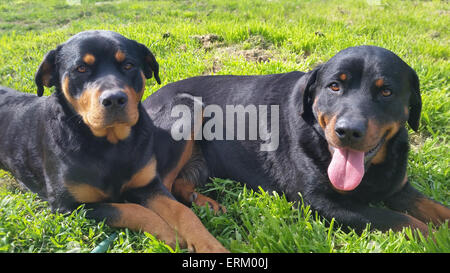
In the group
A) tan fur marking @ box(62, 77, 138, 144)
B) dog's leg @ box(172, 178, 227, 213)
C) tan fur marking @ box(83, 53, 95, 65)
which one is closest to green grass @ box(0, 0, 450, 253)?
dog's leg @ box(172, 178, 227, 213)

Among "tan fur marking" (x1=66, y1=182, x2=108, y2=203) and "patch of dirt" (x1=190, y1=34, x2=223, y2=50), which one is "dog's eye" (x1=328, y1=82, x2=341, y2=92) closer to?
"tan fur marking" (x1=66, y1=182, x2=108, y2=203)

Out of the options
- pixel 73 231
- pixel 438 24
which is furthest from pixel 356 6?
pixel 73 231

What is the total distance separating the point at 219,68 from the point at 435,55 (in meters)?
3.14

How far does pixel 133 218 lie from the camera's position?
2.72 m

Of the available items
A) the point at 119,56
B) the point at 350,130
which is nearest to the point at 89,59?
the point at 119,56

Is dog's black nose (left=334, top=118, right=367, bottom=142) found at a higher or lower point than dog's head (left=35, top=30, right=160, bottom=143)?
lower

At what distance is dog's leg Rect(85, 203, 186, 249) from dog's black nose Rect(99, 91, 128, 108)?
0.76 metres

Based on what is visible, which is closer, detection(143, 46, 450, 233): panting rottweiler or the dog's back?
detection(143, 46, 450, 233): panting rottweiler

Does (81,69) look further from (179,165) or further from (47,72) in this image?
(179,165)

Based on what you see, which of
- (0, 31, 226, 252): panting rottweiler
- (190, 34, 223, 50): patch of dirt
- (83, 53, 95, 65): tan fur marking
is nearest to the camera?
(0, 31, 226, 252): panting rottweiler

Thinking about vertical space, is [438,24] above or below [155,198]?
above

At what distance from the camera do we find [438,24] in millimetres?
6672

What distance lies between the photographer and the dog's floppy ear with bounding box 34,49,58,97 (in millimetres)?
2920
